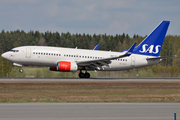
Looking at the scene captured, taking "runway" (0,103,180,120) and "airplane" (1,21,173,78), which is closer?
"runway" (0,103,180,120)

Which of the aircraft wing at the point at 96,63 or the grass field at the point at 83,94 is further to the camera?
the aircraft wing at the point at 96,63

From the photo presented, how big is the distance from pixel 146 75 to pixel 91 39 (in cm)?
13538

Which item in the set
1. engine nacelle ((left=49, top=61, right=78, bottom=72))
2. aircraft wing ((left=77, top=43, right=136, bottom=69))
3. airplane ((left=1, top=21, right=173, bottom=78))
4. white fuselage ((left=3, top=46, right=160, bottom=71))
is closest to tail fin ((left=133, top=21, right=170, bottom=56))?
airplane ((left=1, top=21, right=173, bottom=78))

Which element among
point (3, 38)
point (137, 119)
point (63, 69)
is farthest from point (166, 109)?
point (3, 38)

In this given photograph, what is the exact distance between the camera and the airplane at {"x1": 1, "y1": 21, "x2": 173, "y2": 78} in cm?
3931

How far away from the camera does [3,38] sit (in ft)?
476

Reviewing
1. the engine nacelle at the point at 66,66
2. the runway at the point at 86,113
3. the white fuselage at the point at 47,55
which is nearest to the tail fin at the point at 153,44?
the white fuselage at the point at 47,55

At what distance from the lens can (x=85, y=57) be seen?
41.2 m

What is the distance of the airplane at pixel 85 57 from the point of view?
39312mm

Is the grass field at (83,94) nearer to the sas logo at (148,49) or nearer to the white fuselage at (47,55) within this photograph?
the white fuselage at (47,55)

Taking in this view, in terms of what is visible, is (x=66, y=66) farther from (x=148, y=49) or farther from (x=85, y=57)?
(x=148, y=49)

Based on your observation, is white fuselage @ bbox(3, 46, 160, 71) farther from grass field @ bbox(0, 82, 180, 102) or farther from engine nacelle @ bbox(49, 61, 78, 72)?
grass field @ bbox(0, 82, 180, 102)

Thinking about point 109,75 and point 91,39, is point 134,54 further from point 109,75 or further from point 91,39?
point 91,39

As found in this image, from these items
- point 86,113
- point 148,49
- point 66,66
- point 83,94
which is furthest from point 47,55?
point 86,113
